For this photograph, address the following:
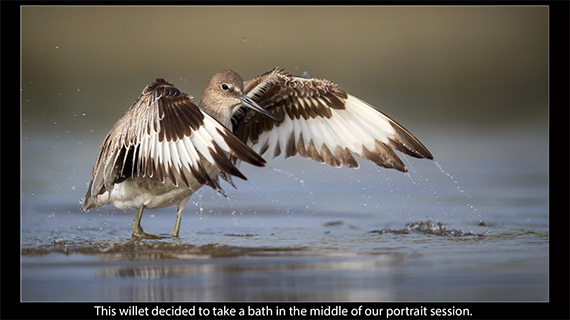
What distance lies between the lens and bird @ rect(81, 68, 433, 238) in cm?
605

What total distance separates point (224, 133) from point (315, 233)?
5.99ft

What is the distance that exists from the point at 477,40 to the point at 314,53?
248 cm

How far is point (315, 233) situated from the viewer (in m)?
7.46

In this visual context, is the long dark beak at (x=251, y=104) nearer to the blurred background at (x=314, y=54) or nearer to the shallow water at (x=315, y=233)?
the shallow water at (x=315, y=233)

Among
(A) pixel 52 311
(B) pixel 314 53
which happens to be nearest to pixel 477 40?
(B) pixel 314 53

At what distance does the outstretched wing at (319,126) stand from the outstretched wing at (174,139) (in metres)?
1.15

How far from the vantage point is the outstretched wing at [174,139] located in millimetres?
5844

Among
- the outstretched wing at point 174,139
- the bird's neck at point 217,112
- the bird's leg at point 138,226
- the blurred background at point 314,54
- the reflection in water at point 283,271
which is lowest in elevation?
the reflection in water at point 283,271

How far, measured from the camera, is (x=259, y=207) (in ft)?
28.3

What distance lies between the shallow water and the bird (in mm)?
415

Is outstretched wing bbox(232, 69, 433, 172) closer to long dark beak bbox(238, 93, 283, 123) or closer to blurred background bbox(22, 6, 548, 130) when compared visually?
long dark beak bbox(238, 93, 283, 123)

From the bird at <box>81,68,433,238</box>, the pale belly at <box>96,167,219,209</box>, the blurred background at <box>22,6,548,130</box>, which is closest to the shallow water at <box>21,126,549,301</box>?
the pale belly at <box>96,167,219,209</box>

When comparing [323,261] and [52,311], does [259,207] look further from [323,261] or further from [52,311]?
[52,311]

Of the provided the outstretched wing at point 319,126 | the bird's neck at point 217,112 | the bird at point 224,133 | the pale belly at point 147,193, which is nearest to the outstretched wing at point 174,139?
the bird at point 224,133
